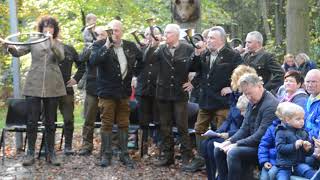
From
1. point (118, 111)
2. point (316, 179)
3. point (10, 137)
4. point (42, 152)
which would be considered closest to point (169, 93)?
point (118, 111)

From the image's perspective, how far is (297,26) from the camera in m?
12.8

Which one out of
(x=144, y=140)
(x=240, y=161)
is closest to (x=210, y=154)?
(x=240, y=161)

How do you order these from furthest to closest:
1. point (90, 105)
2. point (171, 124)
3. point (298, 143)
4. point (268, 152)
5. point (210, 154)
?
point (90, 105), point (171, 124), point (210, 154), point (268, 152), point (298, 143)

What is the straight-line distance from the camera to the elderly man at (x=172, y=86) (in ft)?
26.8

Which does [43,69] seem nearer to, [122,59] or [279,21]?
[122,59]

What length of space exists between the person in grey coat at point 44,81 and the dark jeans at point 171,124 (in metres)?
1.50

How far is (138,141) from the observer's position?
10102mm

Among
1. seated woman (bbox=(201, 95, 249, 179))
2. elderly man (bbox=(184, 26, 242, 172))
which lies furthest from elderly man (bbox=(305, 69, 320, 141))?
elderly man (bbox=(184, 26, 242, 172))

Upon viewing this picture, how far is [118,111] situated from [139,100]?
0.90m

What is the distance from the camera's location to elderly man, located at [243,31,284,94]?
26.7 feet

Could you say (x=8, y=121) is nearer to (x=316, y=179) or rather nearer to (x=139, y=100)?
(x=139, y=100)

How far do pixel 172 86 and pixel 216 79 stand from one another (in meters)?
0.65

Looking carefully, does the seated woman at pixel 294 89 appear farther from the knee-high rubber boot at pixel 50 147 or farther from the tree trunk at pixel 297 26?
the tree trunk at pixel 297 26

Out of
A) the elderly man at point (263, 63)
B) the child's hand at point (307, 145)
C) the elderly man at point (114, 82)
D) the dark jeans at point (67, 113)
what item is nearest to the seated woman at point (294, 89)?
the child's hand at point (307, 145)
